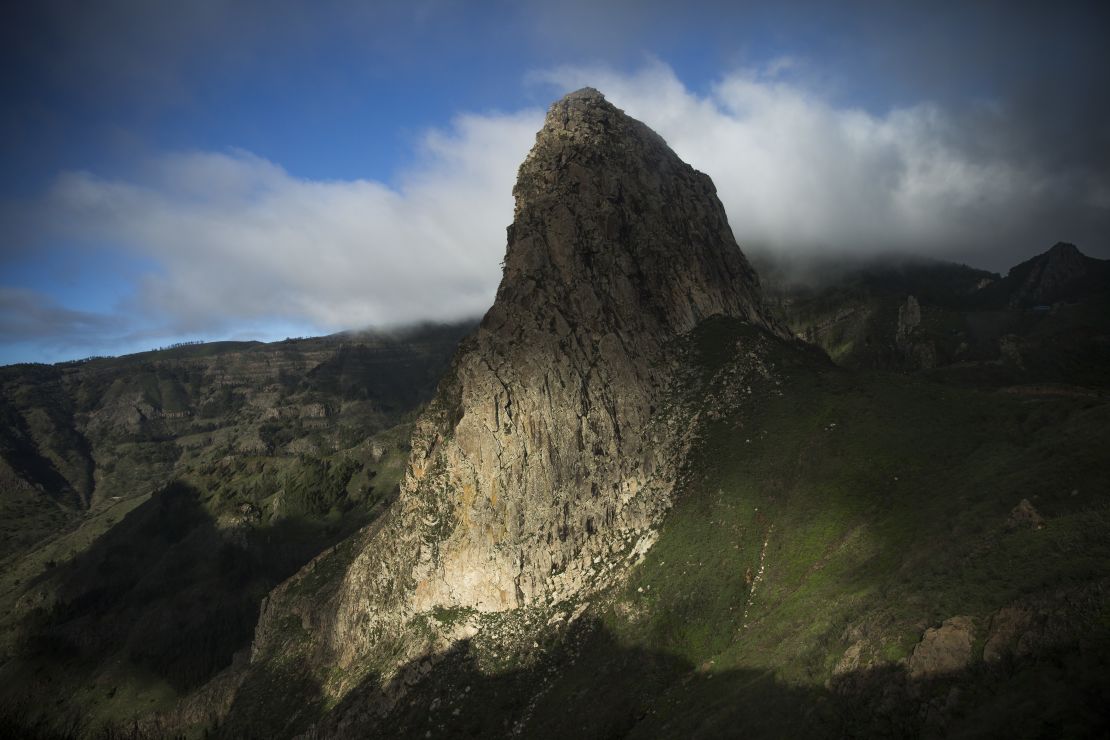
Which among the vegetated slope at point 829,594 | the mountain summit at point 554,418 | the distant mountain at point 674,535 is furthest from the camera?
the mountain summit at point 554,418

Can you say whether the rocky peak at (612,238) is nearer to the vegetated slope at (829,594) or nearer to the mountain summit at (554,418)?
the mountain summit at (554,418)

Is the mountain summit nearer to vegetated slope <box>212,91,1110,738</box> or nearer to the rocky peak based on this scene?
the rocky peak

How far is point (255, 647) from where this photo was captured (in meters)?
135

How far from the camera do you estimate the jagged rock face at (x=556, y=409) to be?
9956cm

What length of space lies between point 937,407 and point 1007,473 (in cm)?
2298

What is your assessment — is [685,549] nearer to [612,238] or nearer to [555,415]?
[555,415]

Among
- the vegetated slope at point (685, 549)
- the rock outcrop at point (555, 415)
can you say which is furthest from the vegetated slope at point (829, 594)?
Result: the rock outcrop at point (555, 415)

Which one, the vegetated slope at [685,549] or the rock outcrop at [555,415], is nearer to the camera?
the vegetated slope at [685,549]

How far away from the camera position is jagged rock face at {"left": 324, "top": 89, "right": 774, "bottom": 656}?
99.6 metres

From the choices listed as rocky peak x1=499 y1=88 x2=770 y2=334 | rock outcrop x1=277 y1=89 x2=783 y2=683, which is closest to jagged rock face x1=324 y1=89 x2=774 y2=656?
rock outcrop x1=277 y1=89 x2=783 y2=683

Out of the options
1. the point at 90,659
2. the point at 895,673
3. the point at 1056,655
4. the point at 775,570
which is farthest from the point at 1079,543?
the point at 90,659

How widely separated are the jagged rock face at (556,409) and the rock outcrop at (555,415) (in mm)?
277

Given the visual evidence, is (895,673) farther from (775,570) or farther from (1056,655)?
(775,570)

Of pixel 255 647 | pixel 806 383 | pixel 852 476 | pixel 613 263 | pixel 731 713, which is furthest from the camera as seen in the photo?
pixel 255 647
